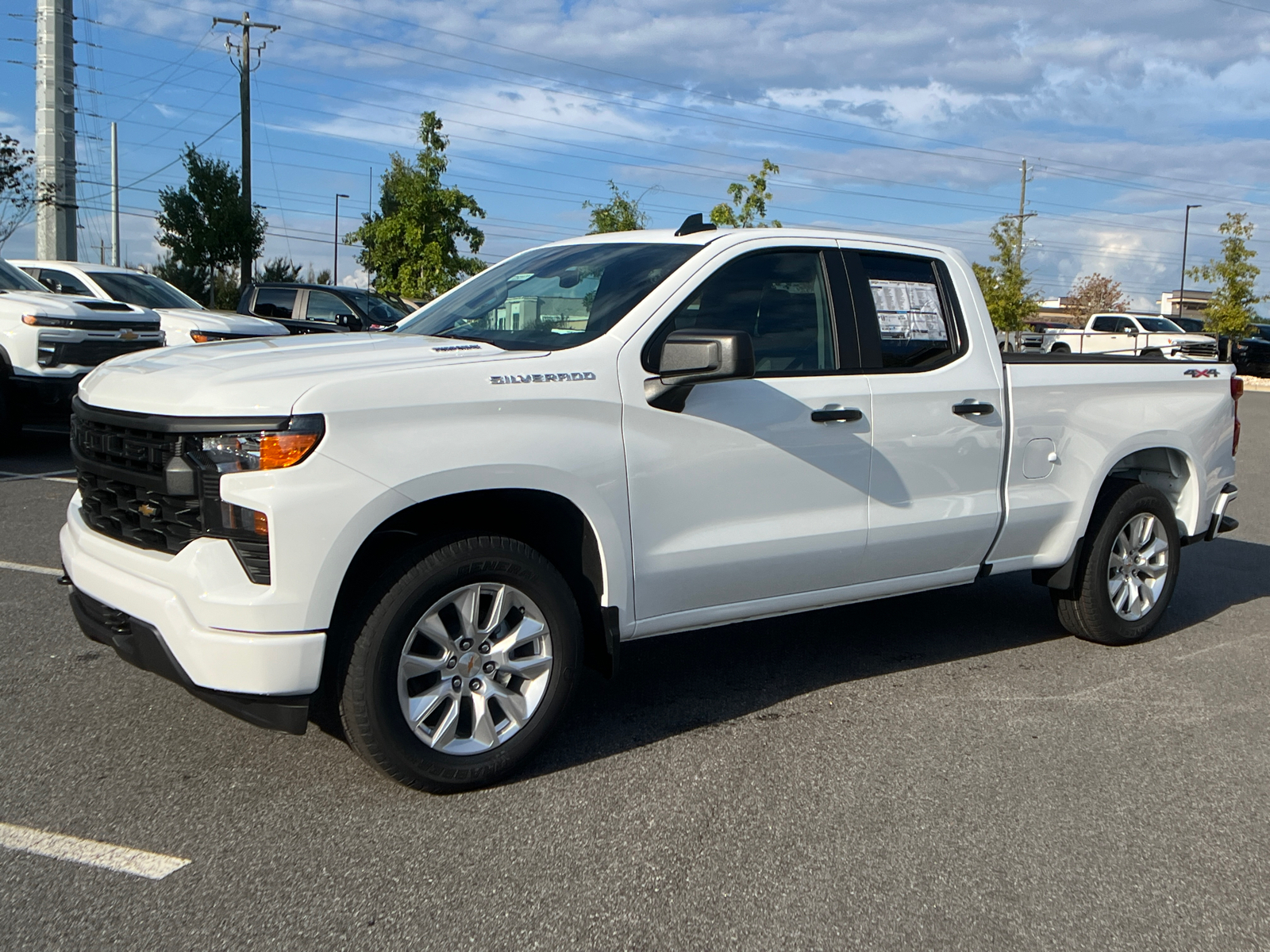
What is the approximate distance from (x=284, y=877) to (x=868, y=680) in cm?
274

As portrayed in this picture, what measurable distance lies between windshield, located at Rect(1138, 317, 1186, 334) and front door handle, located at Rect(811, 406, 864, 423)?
1222 inches

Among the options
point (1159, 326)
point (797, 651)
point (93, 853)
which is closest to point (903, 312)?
point (797, 651)

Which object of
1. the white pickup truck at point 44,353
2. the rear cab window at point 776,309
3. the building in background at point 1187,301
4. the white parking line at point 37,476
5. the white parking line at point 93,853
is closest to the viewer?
the white parking line at point 93,853

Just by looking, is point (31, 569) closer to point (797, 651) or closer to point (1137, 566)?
point (797, 651)

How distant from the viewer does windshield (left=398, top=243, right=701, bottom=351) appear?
4.25 meters

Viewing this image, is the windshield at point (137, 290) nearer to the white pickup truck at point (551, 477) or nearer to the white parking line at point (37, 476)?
the white parking line at point (37, 476)

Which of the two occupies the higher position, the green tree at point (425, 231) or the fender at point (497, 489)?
the green tree at point (425, 231)

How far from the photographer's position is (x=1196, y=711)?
15.8ft

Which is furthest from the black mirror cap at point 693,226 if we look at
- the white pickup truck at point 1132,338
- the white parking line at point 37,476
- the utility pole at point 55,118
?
the white pickup truck at point 1132,338

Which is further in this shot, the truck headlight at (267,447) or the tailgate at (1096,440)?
the tailgate at (1096,440)

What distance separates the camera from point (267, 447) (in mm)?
3340

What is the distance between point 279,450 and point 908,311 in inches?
111

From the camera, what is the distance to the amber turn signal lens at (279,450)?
3.34 metres

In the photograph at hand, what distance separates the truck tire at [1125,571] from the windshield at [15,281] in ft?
33.5
